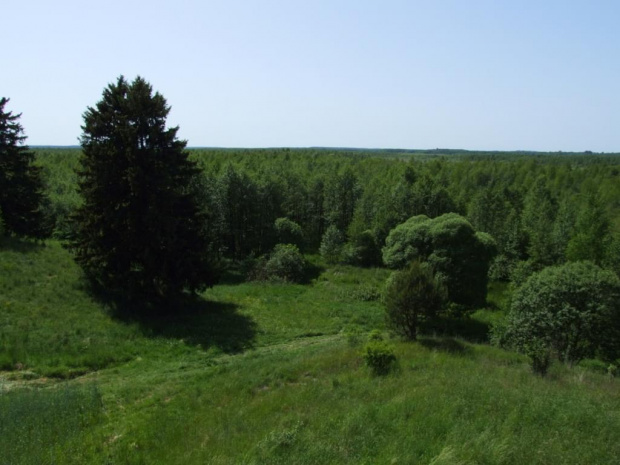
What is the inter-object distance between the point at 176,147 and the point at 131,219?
4206 millimetres

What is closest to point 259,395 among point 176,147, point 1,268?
point 176,147

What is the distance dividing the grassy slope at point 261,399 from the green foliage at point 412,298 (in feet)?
3.43

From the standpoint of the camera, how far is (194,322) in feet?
67.7

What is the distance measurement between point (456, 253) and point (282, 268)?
12.8 metres

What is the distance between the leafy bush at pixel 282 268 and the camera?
32.3 meters

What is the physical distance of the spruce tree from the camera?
69.4 ft

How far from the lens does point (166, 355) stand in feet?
54.6

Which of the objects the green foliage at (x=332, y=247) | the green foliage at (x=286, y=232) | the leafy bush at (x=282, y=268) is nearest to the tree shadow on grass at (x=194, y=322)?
the leafy bush at (x=282, y=268)

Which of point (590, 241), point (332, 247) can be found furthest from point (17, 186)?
point (590, 241)

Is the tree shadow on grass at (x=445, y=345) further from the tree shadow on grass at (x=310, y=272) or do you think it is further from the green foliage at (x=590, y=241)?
the green foliage at (x=590, y=241)

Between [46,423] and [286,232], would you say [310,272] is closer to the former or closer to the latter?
[286,232]

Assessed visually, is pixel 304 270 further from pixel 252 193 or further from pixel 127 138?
pixel 127 138

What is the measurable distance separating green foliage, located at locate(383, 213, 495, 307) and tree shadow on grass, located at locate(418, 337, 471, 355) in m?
8.85

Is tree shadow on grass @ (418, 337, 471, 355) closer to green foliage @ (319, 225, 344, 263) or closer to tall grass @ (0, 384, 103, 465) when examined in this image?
tall grass @ (0, 384, 103, 465)
